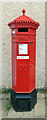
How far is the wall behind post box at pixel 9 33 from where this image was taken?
13.7 feet

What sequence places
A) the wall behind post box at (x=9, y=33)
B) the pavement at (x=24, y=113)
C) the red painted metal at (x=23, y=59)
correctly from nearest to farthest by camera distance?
the red painted metal at (x=23, y=59) < the pavement at (x=24, y=113) < the wall behind post box at (x=9, y=33)

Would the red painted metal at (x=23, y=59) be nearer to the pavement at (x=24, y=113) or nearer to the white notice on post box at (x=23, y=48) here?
the white notice on post box at (x=23, y=48)

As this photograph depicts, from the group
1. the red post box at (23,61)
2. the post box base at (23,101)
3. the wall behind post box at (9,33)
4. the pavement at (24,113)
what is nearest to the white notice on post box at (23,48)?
the red post box at (23,61)

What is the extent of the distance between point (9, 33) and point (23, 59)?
4.80ft

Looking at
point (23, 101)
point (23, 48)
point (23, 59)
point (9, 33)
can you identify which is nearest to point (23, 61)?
point (23, 59)

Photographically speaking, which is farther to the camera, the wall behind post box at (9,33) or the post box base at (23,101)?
the wall behind post box at (9,33)

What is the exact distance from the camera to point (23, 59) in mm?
3100

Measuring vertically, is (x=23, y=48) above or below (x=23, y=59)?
above

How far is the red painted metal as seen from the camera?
9.79 feet

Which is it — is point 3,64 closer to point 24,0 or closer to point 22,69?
point 22,69

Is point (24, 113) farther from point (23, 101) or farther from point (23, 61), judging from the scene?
point (23, 61)

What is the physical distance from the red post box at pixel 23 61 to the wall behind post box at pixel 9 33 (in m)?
1.05

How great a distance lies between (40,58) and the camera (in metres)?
4.34

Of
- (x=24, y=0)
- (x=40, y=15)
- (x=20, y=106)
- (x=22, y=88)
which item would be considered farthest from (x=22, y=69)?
(x=24, y=0)
